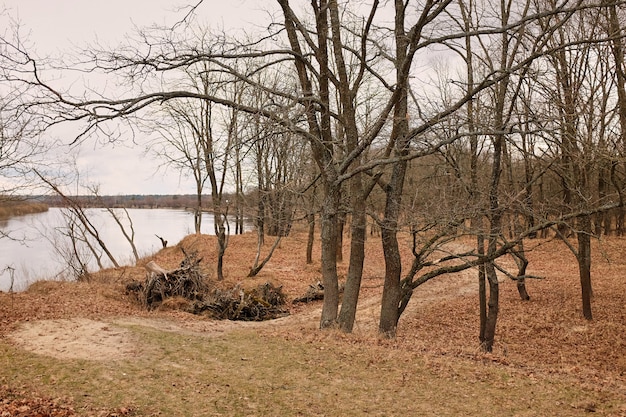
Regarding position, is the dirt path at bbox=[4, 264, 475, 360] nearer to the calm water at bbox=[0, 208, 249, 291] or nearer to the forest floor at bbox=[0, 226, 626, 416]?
the forest floor at bbox=[0, 226, 626, 416]

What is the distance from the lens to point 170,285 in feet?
43.9

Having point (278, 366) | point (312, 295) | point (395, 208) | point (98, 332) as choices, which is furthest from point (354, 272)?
point (312, 295)

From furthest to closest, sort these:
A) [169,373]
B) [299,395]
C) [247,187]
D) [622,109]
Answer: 1. [247,187]
2. [622,109]
3. [169,373]
4. [299,395]

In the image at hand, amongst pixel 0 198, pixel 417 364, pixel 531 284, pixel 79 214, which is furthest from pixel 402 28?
pixel 79 214

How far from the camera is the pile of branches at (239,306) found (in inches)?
498

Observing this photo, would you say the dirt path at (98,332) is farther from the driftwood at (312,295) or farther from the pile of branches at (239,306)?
the driftwood at (312,295)

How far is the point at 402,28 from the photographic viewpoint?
8891 mm

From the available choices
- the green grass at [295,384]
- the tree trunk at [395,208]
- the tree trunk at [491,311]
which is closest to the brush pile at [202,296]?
the tree trunk at [395,208]

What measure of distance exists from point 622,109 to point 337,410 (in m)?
9.90

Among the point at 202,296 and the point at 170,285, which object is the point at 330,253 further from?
the point at 170,285

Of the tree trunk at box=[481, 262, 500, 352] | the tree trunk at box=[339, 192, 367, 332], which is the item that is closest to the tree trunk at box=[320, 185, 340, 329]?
the tree trunk at box=[339, 192, 367, 332]

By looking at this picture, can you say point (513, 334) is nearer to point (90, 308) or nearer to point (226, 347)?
point (226, 347)

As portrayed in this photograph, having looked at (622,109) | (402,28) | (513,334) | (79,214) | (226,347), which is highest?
(402,28)

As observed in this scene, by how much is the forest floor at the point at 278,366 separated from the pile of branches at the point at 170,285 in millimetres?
662
